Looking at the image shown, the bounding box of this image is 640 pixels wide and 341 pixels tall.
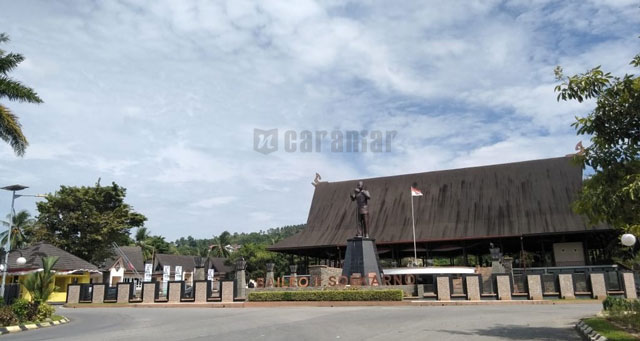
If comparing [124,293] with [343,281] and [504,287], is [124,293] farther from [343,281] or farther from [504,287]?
[504,287]

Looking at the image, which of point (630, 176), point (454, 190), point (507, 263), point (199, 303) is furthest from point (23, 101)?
point (454, 190)

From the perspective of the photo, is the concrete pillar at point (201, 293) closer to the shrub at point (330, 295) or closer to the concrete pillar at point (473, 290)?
the shrub at point (330, 295)

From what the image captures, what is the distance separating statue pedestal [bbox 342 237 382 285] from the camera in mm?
25391

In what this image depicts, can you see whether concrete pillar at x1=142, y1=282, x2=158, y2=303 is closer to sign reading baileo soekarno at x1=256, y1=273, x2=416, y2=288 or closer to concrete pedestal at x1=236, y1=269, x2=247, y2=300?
concrete pedestal at x1=236, y1=269, x2=247, y2=300

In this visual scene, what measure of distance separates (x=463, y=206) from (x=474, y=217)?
1.59m

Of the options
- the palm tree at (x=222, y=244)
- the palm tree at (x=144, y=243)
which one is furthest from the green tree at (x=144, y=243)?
the palm tree at (x=222, y=244)

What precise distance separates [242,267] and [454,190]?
17.9 metres

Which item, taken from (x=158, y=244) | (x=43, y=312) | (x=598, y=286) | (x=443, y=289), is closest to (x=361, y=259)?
(x=443, y=289)

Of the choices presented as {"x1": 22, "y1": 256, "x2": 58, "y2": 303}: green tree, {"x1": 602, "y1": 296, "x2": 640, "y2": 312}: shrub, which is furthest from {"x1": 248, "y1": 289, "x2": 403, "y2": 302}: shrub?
{"x1": 602, "y1": 296, "x2": 640, "y2": 312}: shrub

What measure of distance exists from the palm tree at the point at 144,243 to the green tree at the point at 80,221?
2495 centimetres

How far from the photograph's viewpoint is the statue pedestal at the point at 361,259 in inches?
1000

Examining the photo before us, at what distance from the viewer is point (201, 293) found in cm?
2588

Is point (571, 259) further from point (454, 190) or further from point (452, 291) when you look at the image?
point (452, 291)

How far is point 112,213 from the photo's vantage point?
4356cm
